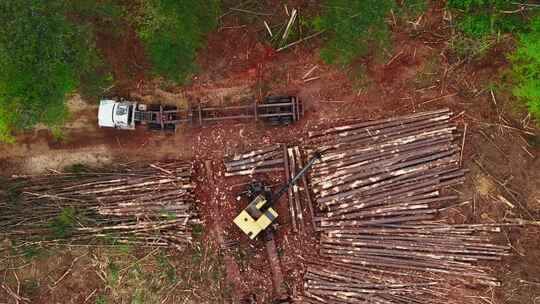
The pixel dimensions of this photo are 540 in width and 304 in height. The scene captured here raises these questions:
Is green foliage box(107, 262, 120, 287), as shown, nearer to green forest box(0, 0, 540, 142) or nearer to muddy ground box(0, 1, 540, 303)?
muddy ground box(0, 1, 540, 303)

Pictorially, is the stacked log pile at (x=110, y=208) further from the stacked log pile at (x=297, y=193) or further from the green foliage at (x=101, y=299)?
the stacked log pile at (x=297, y=193)

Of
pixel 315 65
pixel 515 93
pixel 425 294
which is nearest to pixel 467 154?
pixel 515 93

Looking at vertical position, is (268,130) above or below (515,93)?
below

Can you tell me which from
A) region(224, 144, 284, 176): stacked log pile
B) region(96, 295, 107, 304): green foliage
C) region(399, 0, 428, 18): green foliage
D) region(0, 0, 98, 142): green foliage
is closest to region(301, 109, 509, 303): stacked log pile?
region(224, 144, 284, 176): stacked log pile

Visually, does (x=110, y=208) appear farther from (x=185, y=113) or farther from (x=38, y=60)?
(x=38, y=60)

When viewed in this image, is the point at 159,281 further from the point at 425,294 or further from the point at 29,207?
the point at 425,294

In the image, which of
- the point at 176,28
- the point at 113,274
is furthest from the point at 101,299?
the point at 176,28
